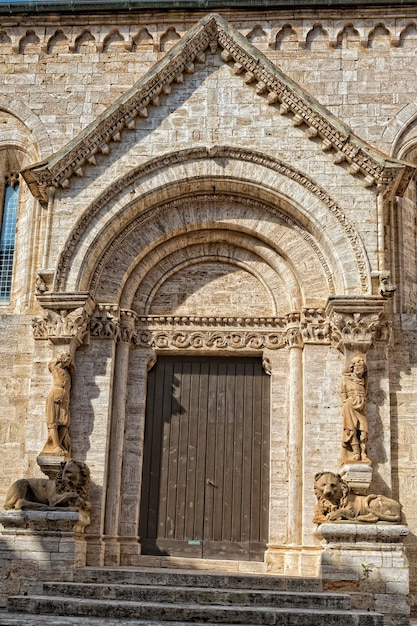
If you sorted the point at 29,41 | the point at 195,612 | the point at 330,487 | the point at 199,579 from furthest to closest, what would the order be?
the point at 29,41, the point at 330,487, the point at 199,579, the point at 195,612

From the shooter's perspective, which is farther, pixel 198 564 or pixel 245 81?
pixel 245 81

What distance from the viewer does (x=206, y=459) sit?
577 inches

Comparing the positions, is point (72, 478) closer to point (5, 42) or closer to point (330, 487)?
point (330, 487)

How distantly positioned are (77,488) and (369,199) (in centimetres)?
657

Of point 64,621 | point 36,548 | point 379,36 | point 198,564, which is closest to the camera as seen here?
point 64,621

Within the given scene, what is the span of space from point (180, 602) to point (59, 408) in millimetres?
3841

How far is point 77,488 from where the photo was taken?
1332cm

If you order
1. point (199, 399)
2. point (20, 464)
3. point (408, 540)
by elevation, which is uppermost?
point (199, 399)

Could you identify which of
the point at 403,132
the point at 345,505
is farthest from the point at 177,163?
the point at 345,505

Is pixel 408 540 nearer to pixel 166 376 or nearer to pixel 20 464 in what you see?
pixel 166 376

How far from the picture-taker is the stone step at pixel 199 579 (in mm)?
12062

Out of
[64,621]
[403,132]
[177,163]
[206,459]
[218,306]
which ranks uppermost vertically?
[403,132]

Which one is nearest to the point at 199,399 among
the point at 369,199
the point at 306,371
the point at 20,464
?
the point at 306,371

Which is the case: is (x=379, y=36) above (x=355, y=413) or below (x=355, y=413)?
above
